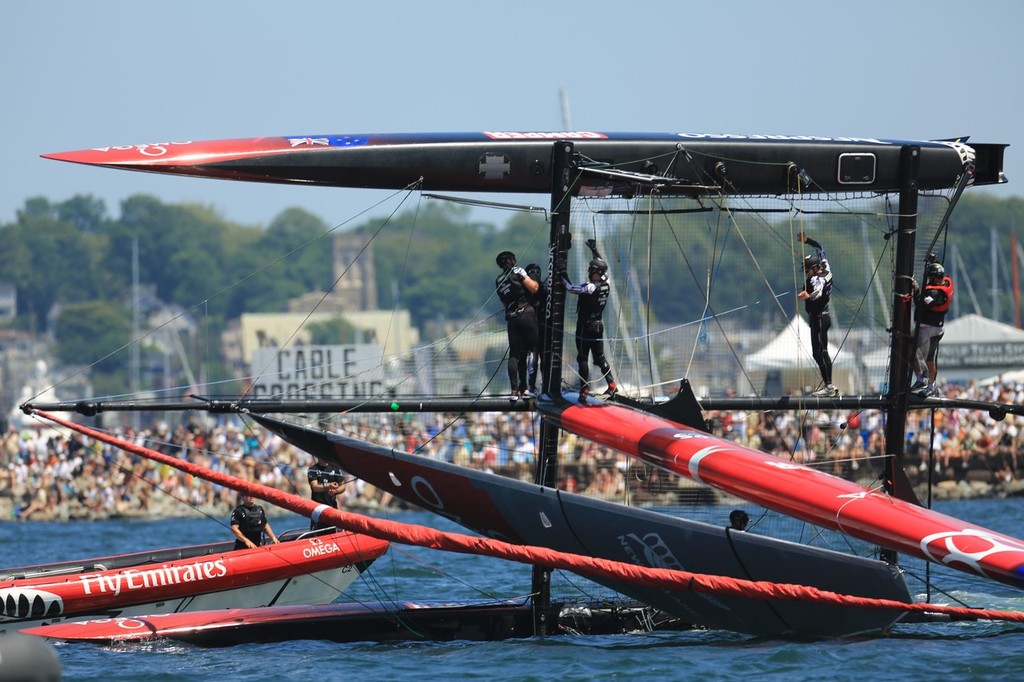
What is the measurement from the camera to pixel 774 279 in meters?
18.7

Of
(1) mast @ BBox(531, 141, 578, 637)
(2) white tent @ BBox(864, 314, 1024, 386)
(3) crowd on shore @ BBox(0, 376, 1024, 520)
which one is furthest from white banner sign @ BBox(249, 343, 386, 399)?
(2) white tent @ BBox(864, 314, 1024, 386)

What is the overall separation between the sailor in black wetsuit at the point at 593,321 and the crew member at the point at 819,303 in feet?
8.05

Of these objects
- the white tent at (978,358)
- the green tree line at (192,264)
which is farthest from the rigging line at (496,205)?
the green tree line at (192,264)

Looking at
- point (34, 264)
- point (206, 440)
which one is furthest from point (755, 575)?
point (34, 264)

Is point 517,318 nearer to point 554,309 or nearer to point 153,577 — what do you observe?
point 554,309

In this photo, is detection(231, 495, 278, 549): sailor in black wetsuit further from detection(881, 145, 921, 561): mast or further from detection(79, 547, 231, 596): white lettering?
detection(881, 145, 921, 561): mast

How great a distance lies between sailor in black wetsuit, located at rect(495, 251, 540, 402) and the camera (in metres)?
17.4

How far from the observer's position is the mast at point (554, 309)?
17156mm

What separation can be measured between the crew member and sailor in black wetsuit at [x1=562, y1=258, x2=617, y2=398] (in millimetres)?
2452

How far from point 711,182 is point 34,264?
457ft

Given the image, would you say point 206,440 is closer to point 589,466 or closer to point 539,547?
point 589,466

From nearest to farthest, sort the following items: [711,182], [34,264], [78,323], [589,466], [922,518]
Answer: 1. [922,518]
2. [711,182]
3. [589,466]
4. [78,323]
5. [34,264]

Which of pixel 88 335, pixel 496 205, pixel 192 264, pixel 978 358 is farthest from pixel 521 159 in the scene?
pixel 192 264

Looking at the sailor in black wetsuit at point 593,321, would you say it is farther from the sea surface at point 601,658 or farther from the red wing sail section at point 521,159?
the sea surface at point 601,658
